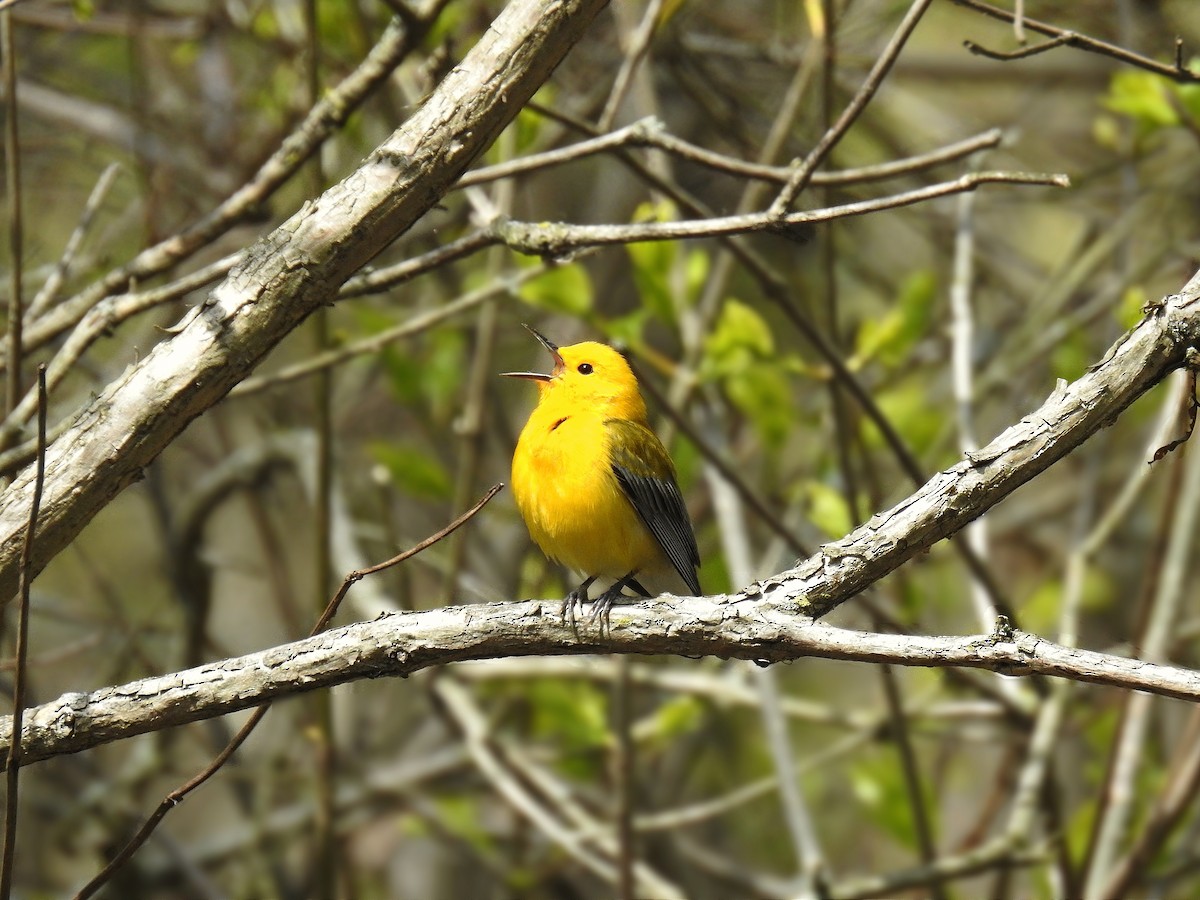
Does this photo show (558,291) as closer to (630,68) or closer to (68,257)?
(630,68)

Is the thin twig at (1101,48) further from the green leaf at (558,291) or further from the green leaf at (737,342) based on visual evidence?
the green leaf at (558,291)

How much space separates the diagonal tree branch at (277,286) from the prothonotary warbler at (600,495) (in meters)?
1.99

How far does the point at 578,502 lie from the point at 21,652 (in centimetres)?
247

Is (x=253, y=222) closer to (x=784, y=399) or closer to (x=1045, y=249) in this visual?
(x=784, y=399)

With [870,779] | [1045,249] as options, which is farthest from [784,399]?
[1045,249]

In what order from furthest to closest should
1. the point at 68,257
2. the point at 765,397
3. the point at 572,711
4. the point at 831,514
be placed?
the point at 572,711 < the point at 765,397 < the point at 831,514 < the point at 68,257

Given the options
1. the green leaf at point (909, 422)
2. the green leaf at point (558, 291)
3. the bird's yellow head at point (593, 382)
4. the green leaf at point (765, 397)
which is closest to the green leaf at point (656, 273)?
the green leaf at point (558, 291)

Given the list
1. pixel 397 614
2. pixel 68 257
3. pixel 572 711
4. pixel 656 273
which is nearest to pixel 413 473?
pixel 572 711

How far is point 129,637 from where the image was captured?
6.24 meters

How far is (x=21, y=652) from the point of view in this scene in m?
2.49

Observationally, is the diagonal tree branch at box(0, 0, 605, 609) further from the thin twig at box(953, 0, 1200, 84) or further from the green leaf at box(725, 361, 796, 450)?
the green leaf at box(725, 361, 796, 450)

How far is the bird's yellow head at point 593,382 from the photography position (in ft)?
17.6

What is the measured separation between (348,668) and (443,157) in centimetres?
112

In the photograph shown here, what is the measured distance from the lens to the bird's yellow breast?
4742 millimetres
